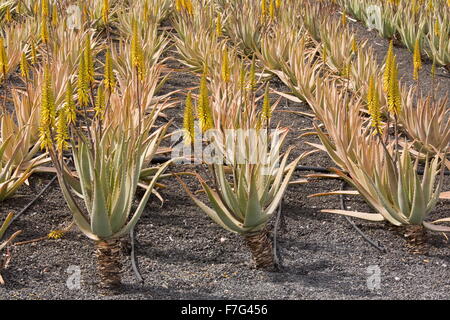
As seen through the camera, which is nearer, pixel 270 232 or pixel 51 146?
pixel 51 146

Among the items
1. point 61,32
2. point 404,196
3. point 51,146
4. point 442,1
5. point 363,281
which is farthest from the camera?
point 442,1

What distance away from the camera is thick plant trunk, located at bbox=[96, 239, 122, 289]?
2.77 m

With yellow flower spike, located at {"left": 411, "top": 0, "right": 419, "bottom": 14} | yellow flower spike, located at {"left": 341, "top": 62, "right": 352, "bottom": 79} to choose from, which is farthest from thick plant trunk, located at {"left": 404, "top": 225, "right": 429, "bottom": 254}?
yellow flower spike, located at {"left": 411, "top": 0, "right": 419, "bottom": 14}

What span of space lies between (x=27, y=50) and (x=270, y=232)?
3347mm

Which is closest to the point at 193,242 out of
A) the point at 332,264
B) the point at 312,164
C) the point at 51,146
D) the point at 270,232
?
the point at 270,232

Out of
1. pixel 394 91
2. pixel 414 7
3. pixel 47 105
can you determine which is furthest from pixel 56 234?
pixel 414 7

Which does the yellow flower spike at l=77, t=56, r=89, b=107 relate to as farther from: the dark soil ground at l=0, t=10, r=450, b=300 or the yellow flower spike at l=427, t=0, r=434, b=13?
the yellow flower spike at l=427, t=0, r=434, b=13

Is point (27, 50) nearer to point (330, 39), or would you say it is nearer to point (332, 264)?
point (330, 39)

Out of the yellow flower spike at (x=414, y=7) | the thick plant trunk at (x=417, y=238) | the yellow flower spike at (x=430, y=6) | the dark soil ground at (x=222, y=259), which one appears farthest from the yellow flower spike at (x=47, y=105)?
the yellow flower spike at (x=430, y=6)

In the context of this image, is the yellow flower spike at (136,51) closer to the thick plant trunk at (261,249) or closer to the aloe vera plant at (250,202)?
the aloe vera plant at (250,202)

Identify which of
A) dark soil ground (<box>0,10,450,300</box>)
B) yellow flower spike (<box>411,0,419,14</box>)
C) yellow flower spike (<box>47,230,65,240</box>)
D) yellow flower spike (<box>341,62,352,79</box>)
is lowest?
dark soil ground (<box>0,10,450,300</box>)

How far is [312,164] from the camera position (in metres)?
4.19

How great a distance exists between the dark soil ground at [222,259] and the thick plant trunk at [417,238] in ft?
0.12

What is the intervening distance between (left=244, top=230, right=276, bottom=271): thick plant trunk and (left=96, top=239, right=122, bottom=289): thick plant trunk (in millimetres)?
558
